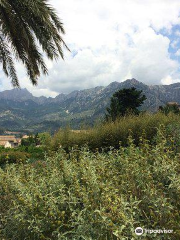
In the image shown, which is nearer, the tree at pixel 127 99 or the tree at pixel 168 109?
the tree at pixel 168 109

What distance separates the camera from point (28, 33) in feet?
27.9

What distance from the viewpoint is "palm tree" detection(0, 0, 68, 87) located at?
296 inches

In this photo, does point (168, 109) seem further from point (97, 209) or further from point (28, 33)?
point (97, 209)

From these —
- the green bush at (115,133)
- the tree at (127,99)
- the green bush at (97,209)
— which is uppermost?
the tree at (127,99)

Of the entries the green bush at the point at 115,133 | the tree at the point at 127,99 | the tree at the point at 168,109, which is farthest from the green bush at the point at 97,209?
the tree at the point at 127,99

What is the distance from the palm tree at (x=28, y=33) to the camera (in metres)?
7.52

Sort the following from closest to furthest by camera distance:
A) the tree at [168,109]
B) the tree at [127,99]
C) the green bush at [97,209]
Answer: the green bush at [97,209] → the tree at [168,109] → the tree at [127,99]

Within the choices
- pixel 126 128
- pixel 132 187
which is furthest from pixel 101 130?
pixel 132 187

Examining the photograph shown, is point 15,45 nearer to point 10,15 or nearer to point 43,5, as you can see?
point 10,15

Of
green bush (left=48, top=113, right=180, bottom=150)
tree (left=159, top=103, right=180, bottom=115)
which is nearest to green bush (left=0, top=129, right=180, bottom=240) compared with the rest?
green bush (left=48, top=113, right=180, bottom=150)

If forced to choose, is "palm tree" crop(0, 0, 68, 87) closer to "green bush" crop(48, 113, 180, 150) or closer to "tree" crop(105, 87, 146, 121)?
"green bush" crop(48, 113, 180, 150)

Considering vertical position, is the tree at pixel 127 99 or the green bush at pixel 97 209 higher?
the tree at pixel 127 99

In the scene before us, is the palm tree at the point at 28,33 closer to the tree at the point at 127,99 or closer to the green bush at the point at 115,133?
the green bush at the point at 115,133

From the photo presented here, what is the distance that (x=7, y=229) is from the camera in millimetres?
3023
